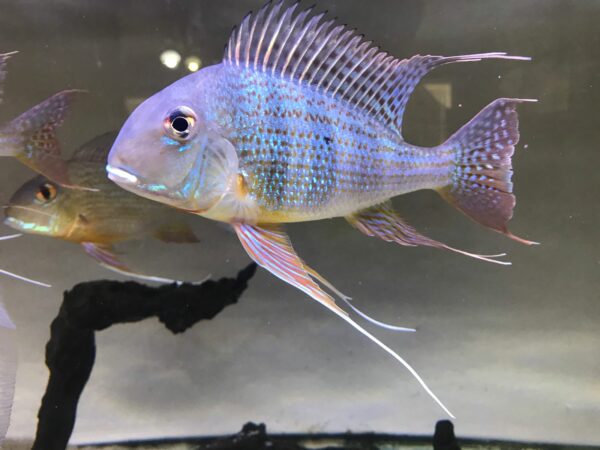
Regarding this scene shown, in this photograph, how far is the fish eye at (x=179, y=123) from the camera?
0.74 m

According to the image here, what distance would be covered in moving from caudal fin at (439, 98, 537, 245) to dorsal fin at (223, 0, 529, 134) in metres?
0.13

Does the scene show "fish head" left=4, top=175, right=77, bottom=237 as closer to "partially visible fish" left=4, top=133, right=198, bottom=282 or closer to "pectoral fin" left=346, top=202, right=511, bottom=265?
"partially visible fish" left=4, top=133, right=198, bottom=282

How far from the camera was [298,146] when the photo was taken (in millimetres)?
815

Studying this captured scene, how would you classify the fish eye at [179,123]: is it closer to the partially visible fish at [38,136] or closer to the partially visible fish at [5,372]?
the partially visible fish at [38,136]

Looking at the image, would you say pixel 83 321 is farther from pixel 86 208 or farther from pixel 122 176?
pixel 122 176

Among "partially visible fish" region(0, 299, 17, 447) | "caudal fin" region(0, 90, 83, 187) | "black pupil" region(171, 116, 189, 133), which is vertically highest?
"caudal fin" region(0, 90, 83, 187)

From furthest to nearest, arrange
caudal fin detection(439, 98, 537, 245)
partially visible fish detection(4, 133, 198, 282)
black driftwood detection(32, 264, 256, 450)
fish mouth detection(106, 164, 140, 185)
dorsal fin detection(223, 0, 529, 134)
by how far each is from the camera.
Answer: black driftwood detection(32, 264, 256, 450)
partially visible fish detection(4, 133, 198, 282)
caudal fin detection(439, 98, 537, 245)
dorsal fin detection(223, 0, 529, 134)
fish mouth detection(106, 164, 140, 185)

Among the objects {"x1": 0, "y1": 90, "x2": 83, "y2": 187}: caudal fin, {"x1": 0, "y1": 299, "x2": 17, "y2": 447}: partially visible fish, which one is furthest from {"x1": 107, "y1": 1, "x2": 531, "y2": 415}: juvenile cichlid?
{"x1": 0, "y1": 299, "x2": 17, "y2": 447}: partially visible fish

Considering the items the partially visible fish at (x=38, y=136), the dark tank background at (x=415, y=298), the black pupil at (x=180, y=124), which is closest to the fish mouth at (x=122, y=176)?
the black pupil at (x=180, y=124)

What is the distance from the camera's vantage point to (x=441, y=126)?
154cm

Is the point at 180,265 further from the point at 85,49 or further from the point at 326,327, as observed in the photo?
the point at 85,49

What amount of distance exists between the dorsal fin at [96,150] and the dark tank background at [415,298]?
0.40 metres

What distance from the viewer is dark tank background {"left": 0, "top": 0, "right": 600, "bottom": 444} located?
1.57 m

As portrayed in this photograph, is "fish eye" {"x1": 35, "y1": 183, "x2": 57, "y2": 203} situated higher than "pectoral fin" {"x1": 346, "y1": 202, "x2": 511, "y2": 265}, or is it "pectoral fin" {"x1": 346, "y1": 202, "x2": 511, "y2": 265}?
"fish eye" {"x1": 35, "y1": 183, "x2": 57, "y2": 203}
